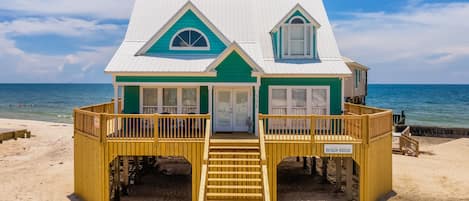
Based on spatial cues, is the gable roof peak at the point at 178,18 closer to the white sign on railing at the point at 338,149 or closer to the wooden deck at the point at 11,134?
the white sign on railing at the point at 338,149

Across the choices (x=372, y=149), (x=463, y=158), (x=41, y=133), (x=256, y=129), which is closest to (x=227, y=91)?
(x=256, y=129)

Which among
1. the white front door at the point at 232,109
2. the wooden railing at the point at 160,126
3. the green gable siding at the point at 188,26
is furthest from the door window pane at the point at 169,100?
the white front door at the point at 232,109

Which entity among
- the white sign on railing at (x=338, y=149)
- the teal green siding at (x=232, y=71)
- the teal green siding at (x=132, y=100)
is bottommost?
the white sign on railing at (x=338, y=149)

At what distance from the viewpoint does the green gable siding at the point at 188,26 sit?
21.6m

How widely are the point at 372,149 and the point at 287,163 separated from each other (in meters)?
10.3

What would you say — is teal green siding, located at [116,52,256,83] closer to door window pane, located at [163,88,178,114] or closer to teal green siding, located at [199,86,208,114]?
teal green siding, located at [199,86,208,114]

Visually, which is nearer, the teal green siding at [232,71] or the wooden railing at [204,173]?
the wooden railing at [204,173]

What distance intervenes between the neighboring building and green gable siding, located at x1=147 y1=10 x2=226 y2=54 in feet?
42.5

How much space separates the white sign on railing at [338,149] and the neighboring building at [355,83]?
15227 mm

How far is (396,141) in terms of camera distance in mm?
38031

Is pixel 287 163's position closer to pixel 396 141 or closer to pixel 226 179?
pixel 226 179

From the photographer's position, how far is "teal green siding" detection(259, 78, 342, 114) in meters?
21.5

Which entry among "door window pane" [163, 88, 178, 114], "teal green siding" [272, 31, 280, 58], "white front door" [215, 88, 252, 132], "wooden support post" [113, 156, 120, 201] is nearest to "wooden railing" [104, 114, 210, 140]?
"door window pane" [163, 88, 178, 114]

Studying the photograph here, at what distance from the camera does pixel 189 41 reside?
21.8 m
